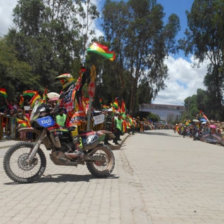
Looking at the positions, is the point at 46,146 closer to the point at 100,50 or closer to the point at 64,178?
the point at 64,178

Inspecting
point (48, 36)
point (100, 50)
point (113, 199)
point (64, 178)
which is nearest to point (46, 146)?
point (64, 178)

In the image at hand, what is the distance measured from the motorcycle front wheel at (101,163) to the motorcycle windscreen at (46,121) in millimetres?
1230

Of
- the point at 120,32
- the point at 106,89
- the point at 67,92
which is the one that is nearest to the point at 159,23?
the point at 120,32

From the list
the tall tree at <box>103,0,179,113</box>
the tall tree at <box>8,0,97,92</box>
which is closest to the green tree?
the tall tree at <box>8,0,97,92</box>

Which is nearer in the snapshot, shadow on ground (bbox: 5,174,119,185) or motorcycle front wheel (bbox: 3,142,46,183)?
motorcycle front wheel (bbox: 3,142,46,183)

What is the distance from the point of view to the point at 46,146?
666cm

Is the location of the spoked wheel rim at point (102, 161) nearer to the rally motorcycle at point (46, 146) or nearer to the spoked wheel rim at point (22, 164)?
the rally motorcycle at point (46, 146)

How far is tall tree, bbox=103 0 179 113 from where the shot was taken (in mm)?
43156

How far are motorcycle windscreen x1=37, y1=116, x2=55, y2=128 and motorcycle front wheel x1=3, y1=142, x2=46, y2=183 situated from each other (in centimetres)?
39

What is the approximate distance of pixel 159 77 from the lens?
150 feet

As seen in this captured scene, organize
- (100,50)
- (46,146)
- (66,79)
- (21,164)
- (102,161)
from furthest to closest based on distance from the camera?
1. (100,50)
2. (66,79)
3. (102,161)
4. (46,146)
5. (21,164)

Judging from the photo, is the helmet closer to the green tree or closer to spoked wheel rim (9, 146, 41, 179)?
spoked wheel rim (9, 146, 41, 179)

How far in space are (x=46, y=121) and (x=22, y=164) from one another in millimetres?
837

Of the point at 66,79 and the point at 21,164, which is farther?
the point at 66,79
